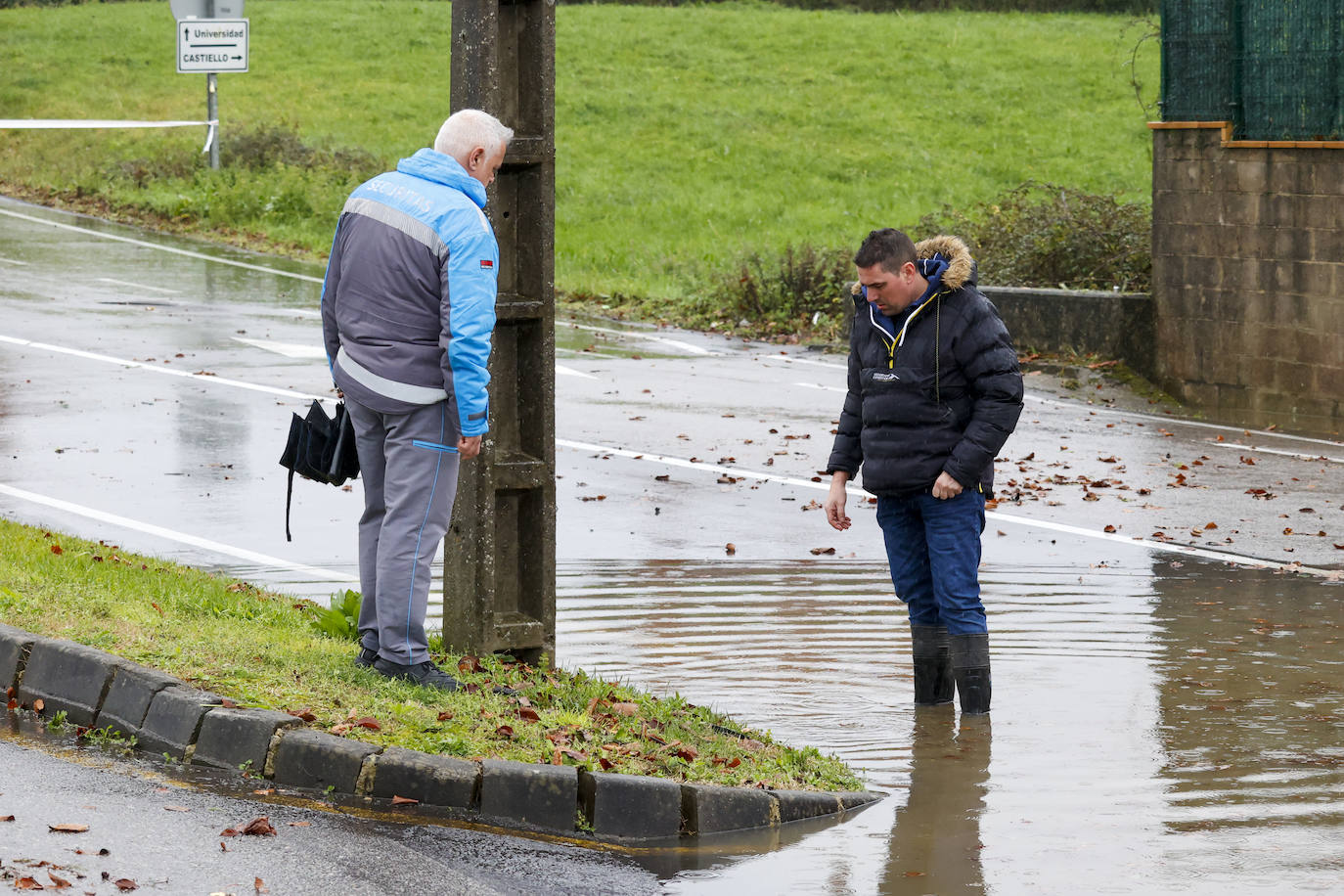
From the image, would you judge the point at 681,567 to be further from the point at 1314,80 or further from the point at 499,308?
the point at 1314,80

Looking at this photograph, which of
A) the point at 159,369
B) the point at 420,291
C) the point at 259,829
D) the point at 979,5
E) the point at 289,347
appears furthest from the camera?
the point at 979,5

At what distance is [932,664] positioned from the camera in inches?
288

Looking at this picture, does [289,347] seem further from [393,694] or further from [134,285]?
[393,694]

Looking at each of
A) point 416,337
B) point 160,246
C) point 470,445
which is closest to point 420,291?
point 416,337

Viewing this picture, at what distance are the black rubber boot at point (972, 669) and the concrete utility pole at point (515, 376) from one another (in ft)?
5.28

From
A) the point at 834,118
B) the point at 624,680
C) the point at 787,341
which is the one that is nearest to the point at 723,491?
the point at 624,680

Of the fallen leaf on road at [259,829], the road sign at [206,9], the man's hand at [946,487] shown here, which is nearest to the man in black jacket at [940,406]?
the man's hand at [946,487]

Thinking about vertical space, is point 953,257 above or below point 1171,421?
above

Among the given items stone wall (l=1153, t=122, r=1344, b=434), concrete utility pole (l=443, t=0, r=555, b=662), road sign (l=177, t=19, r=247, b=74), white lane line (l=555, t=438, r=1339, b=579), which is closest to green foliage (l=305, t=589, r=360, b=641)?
concrete utility pole (l=443, t=0, r=555, b=662)

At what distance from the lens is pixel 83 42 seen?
50.3 meters

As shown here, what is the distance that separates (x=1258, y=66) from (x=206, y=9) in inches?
820

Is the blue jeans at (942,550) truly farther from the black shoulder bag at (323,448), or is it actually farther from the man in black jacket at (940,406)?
the black shoulder bag at (323,448)

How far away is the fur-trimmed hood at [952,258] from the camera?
6.97 m

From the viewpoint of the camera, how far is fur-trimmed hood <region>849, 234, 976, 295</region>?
697 cm
